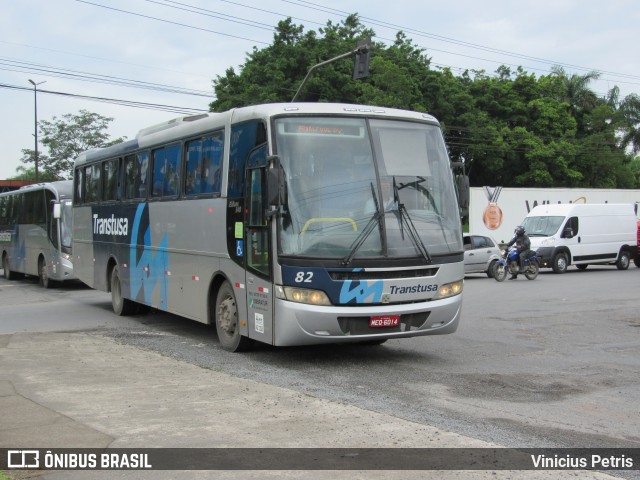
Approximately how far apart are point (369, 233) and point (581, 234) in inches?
894

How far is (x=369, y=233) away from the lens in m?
9.02

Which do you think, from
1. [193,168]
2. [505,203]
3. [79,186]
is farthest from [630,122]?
[193,168]

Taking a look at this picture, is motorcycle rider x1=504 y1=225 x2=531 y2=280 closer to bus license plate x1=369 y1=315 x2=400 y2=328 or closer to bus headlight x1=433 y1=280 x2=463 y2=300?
bus headlight x1=433 y1=280 x2=463 y2=300

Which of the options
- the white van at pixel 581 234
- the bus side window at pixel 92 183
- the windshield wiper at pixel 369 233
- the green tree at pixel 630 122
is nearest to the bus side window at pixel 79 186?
the bus side window at pixel 92 183

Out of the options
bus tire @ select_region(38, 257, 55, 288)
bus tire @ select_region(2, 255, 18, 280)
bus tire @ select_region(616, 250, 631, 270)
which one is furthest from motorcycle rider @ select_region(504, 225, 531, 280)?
bus tire @ select_region(2, 255, 18, 280)

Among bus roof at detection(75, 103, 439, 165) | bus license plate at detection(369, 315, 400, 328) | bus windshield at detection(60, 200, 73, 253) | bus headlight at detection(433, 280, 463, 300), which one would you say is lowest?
bus license plate at detection(369, 315, 400, 328)

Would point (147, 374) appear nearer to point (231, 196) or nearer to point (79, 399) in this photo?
point (79, 399)

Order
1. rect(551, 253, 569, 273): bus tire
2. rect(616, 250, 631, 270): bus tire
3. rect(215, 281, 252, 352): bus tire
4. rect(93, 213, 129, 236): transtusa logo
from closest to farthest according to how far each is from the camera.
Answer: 1. rect(215, 281, 252, 352): bus tire
2. rect(93, 213, 129, 236): transtusa logo
3. rect(551, 253, 569, 273): bus tire
4. rect(616, 250, 631, 270): bus tire

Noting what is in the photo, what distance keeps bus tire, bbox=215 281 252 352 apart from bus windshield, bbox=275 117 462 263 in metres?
1.76

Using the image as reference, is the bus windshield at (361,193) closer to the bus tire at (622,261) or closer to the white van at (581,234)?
the white van at (581,234)

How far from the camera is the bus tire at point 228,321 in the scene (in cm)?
1023

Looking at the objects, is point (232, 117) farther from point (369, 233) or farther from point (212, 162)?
point (369, 233)

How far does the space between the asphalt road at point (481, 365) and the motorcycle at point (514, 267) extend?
7.19 metres

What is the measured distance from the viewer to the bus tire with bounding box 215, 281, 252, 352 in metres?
10.2
